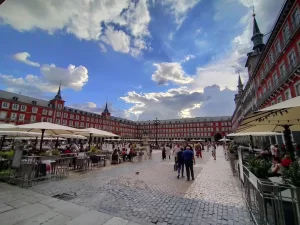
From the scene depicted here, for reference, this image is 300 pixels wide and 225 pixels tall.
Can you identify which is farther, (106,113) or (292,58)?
(106,113)

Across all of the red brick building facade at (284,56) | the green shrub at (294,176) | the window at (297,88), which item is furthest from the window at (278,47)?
the green shrub at (294,176)

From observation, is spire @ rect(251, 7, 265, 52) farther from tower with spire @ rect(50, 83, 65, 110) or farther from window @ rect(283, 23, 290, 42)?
tower with spire @ rect(50, 83, 65, 110)

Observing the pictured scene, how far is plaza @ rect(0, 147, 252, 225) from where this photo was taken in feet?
12.6

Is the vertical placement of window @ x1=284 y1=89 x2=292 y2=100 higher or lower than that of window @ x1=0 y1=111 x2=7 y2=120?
lower

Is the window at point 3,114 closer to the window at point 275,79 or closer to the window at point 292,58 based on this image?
the window at point 275,79

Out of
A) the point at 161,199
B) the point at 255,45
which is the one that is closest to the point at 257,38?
the point at 255,45

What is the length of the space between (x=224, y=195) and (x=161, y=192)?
2.31 metres

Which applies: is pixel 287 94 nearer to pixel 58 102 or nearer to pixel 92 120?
pixel 58 102

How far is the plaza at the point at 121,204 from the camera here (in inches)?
151

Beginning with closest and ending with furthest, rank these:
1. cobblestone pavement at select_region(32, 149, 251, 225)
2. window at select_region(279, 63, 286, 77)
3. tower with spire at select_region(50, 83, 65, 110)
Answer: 1. cobblestone pavement at select_region(32, 149, 251, 225)
2. window at select_region(279, 63, 286, 77)
3. tower with spire at select_region(50, 83, 65, 110)

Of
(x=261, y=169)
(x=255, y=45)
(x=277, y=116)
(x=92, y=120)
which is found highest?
(x=255, y=45)

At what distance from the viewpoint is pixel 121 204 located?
4.78 metres

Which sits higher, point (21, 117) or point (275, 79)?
point (21, 117)

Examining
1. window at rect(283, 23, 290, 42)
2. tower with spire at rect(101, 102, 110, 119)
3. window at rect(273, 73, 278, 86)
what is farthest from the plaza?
tower with spire at rect(101, 102, 110, 119)
